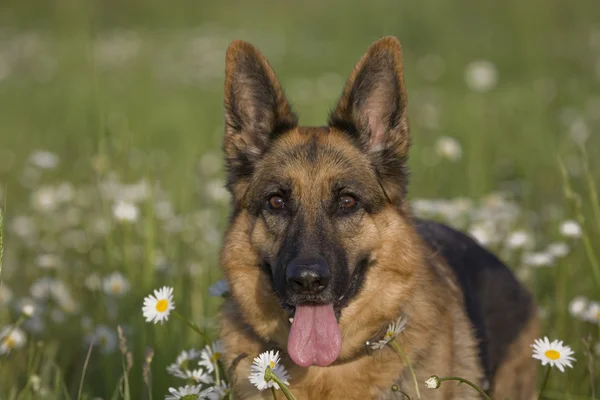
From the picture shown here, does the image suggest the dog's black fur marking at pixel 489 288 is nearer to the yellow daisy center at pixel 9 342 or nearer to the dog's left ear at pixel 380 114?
the dog's left ear at pixel 380 114

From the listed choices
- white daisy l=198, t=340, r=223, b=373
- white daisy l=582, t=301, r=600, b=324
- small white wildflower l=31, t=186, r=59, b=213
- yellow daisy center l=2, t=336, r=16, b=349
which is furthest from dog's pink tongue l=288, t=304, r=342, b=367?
small white wildflower l=31, t=186, r=59, b=213

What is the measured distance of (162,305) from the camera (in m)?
3.25

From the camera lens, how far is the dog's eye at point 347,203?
400 centimetres

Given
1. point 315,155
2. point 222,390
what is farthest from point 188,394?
point 315,155

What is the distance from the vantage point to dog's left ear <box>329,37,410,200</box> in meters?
3.92

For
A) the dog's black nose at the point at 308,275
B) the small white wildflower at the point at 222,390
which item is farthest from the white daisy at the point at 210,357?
the dog's black nose at the point at 308,275

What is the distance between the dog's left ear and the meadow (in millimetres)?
840

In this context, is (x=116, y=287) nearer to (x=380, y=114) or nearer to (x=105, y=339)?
(x=105, y=339)

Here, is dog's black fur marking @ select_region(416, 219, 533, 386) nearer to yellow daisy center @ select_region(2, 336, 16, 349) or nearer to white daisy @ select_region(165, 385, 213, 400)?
white daisy @ select_region(165, 385, 213, 400)

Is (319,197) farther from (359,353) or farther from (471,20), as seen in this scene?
(471,20)

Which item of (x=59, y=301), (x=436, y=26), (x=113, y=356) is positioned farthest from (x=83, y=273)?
(x=436, y=26)

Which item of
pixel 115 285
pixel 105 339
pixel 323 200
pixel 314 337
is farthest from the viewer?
pixel 115 285

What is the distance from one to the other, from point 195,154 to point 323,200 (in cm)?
287

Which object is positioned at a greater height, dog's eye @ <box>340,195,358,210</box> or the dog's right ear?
the dog's right ear
